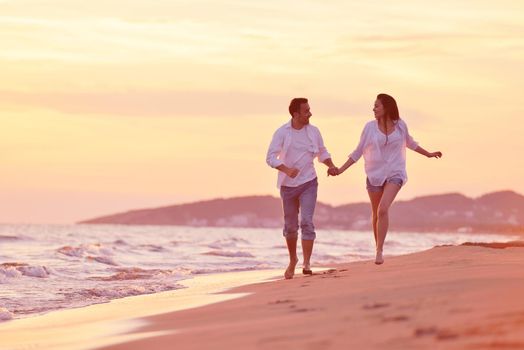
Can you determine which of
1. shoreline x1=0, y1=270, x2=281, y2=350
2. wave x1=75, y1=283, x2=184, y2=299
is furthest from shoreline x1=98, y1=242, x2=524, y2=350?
wave x1=75, y1=283, x2=184, y2=299

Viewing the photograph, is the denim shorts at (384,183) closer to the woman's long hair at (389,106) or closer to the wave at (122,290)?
the woman's long hair at (389,106)

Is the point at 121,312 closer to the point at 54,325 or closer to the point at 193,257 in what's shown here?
the point at 54,325

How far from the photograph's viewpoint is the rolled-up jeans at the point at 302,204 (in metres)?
11.4

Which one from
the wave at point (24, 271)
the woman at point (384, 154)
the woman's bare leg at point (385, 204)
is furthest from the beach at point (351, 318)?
the wave at point (24, 271)

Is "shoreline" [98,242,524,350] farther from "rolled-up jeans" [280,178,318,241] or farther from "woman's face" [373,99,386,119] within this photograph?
"woman's face" [373,99,386,119]

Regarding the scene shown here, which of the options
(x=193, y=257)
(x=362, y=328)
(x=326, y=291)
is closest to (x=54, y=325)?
(x=326, y=291)

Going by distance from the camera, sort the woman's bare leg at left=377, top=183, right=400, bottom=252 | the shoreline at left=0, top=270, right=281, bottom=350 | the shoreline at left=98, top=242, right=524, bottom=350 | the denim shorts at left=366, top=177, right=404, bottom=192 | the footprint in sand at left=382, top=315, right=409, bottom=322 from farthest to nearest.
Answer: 1. the denim shorts at left=366, top=177, right=404, bottom=192
2. the woman's bare leg at left=377, top=183, right=400, bottom=252
3. the shoreline at left=0, top=270, right=281, bottom=350
4. the footprint in sand at left=382, top=315, right=409, bottom=322
5. the shoreline at left=98, top=242, right=524, bottom=350

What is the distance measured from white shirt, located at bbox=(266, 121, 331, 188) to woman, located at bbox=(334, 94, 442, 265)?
0.97 feet

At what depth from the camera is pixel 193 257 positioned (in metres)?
22.1

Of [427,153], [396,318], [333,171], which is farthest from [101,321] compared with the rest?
[427,153]

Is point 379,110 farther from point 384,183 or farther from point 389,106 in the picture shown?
point 384,183

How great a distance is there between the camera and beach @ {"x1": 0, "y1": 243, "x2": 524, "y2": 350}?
5121 mm

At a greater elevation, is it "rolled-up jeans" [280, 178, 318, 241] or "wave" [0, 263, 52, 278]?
"rolled-up jeans" [280, 178, 318, 241]

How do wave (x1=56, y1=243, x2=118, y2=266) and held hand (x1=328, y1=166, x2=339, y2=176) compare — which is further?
wave (x1=56, y1=243, x2=118, y2=266)
